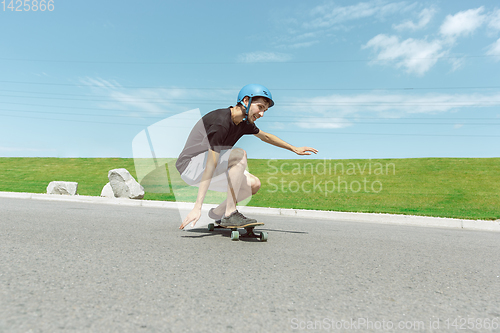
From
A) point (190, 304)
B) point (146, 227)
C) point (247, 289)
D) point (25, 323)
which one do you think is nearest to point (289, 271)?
point (247, 289)

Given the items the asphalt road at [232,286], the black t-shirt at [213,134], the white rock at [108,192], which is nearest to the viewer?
the asphalt road at [232,286]

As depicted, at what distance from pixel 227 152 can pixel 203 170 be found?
47cm

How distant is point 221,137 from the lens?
4527 mm

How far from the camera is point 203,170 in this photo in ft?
16.5

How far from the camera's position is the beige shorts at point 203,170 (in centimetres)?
486

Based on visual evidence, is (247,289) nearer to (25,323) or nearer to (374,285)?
(374,285)

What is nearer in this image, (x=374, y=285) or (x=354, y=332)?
(x=354, y=332)

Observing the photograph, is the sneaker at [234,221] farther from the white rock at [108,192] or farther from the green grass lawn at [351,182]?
the white rock at [108,192]

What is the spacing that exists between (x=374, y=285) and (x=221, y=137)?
8.34 feet

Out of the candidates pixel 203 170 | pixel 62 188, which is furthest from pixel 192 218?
pixel 62 188

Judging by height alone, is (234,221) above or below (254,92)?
below

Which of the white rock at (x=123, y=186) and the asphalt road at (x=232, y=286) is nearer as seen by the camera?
the asphalt road at (x=232, y=286)

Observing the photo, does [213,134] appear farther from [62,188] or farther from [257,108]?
[62,188]

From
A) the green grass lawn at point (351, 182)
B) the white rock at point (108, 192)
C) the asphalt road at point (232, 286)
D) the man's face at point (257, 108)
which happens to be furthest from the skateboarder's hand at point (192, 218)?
the white rock at point (108, 192)
